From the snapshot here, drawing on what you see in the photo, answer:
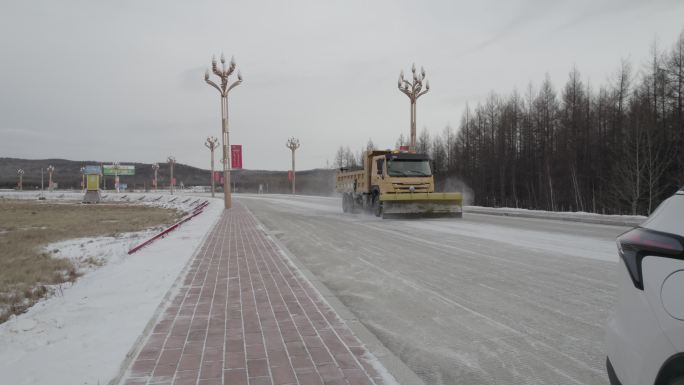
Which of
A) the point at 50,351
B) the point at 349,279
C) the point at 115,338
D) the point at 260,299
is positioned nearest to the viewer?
the point at 50,351

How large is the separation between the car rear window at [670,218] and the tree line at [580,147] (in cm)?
1809

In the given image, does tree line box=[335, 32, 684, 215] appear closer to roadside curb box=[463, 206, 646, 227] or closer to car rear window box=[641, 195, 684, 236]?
roadside curb box=[463, 206, 646, 227]

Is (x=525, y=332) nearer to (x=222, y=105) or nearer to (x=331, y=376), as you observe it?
(x=331, y=376)

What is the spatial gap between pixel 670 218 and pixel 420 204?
1707 cm

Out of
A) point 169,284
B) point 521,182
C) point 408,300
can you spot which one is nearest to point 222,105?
point 169,284

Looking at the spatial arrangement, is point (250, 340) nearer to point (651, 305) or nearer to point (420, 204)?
point (651, 305)

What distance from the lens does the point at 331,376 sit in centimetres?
339

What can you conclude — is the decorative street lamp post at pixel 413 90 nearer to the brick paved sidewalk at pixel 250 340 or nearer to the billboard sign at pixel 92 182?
the brick paved sidewalk at pixel 250 340

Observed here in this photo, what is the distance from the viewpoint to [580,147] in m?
43.1

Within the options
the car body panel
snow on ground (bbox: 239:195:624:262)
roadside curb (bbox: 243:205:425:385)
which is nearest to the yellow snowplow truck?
snow on ground (bbox: 239:195:624:262)

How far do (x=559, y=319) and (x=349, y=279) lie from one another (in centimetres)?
328

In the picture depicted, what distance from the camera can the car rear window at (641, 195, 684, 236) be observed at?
2037 millimetres

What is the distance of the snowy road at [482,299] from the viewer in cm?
369

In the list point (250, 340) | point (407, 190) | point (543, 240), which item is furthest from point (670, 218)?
point (407, 190)
